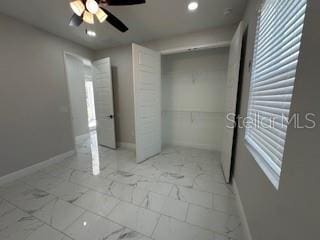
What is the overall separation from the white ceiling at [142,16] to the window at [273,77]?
3.39 ft

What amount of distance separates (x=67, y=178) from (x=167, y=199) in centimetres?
173

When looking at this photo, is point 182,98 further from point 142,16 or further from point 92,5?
point 92,5

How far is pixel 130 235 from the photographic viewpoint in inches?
54.6

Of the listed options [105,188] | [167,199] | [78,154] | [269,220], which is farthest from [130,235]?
[78,154]

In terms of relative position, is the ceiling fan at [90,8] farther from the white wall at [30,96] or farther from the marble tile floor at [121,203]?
the marble tile floor at [121,203]

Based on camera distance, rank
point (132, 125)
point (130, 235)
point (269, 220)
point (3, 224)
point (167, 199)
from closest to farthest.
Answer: point (269, 220) < point (130, 235) < point (3, 224) < point (167, 199) < point (132, 125)

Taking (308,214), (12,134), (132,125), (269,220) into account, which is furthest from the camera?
(132,125)

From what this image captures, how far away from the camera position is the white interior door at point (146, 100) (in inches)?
102

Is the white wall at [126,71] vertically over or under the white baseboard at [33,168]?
over

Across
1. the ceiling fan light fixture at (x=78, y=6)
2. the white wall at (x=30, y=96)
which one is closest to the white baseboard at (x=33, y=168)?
the white wall at (x=30, y=96)

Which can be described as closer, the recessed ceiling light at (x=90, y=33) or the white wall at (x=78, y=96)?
the recessed ceiling light at (x=90, y=33)

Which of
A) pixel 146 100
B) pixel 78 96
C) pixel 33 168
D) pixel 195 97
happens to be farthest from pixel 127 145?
pixel 78 96

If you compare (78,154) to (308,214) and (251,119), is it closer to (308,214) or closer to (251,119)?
(251,119)

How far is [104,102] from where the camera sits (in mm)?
3578
